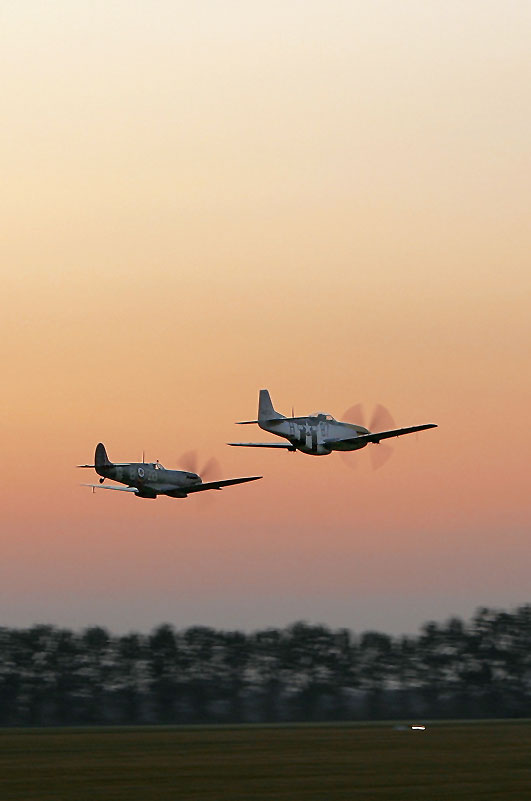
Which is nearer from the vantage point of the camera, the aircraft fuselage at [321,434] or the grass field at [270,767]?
the grass field at [270,767]

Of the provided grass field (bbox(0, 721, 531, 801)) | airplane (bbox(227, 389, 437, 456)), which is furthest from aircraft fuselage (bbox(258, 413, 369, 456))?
grass field (bbox(0, 721, 531, 801))

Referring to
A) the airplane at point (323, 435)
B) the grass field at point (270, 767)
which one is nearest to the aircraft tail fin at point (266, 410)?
the airplane at point (323, 435)

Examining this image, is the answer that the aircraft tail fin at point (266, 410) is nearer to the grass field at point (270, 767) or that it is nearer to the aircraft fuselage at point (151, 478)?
the aircraft fuselage at point (151, 478)

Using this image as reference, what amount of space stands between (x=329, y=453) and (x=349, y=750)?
20.2 metres

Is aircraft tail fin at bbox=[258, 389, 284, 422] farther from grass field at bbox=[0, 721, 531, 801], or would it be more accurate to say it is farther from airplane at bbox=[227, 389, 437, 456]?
grass field at bbox=[0, 721, 531, 801]

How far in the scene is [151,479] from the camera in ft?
385

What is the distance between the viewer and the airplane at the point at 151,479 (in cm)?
11662

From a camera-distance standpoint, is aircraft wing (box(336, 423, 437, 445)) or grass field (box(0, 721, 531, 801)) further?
aircraft wing (box(336, 423, 437, 445))

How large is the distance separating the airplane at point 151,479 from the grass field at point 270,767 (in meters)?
18.2

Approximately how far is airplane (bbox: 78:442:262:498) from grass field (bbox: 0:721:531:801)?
18.2 meters

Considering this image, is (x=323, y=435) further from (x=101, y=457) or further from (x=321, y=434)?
(x=101, y=457)

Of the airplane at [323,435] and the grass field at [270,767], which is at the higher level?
the airplane at [323,435]

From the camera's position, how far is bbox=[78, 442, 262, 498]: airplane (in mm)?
116625

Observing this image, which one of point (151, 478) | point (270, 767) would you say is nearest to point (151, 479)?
point (151, 478)
